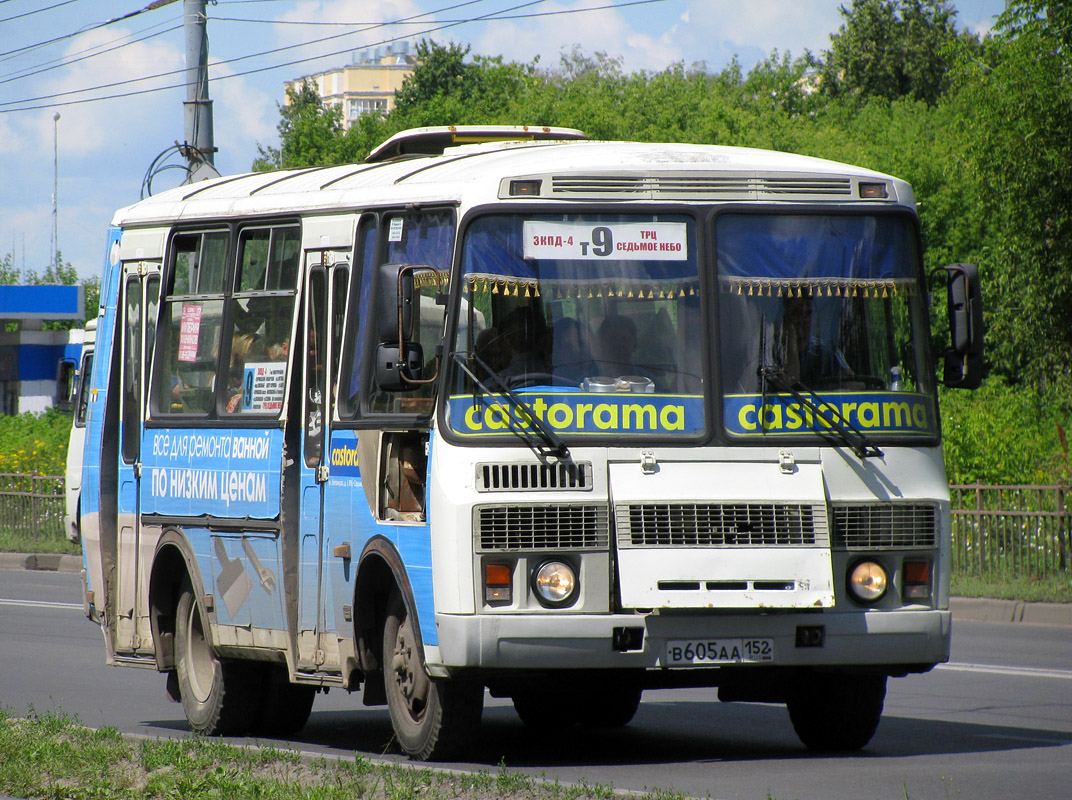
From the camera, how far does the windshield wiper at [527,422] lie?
7.95 meters

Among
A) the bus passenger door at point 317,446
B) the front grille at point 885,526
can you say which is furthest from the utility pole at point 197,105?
the front grille at point 885,526

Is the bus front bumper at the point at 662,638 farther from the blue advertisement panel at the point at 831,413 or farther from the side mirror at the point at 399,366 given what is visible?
the side mirror at the point at 399,366

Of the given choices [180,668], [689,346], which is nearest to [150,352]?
[180,668]

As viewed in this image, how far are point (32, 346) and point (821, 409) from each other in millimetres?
47900

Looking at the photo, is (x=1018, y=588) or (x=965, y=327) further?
(x=1018, y=588)

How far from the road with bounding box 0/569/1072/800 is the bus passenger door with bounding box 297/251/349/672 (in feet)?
1.90

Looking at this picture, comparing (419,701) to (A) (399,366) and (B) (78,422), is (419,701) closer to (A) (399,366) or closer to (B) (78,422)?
(A) (399,366)

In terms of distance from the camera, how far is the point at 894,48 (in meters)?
69.0

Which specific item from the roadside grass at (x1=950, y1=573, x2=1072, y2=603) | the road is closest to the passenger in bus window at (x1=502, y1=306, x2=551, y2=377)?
the road

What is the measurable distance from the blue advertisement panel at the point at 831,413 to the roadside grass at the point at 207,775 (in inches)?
76.2

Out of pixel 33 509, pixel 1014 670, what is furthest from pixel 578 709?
pixel 33 509

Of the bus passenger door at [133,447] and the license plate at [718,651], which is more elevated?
the bus passenger door at [133,447]

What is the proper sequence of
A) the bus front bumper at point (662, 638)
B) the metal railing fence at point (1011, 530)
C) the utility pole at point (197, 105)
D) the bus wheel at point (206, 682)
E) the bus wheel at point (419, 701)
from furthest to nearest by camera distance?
the utility pole at point (197, 105) → the metal railing fence at point (1011, 530) → the bus wheel at point (206, 682) → the bus wheel at point (419, 701) → the bus front bumper at point (662, 638)

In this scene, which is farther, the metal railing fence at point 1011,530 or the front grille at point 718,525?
the metal railing fence at point 1011,530
